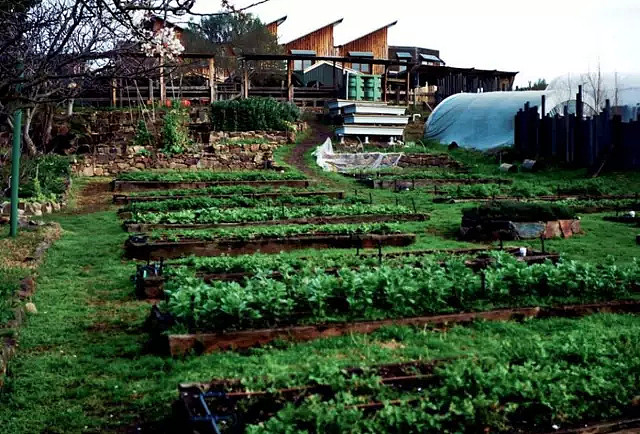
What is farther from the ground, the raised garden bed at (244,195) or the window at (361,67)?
the window at (361,67)

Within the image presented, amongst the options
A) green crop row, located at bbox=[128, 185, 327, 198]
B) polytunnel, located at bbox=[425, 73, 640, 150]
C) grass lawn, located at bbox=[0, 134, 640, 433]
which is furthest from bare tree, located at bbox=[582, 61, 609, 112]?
grass lawn, located at bbox=[0, 134, 640, 433]

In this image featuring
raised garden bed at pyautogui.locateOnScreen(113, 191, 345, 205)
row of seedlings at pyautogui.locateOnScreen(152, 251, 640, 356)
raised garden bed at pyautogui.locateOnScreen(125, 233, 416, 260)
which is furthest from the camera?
raised garden bed at pyautogui.locateOnScreen(113, 191, 345, 205)

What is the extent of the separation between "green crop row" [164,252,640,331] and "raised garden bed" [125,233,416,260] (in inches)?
94.7

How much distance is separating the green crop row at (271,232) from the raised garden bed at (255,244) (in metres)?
0.14

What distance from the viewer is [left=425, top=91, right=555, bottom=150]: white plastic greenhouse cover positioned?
28.4m

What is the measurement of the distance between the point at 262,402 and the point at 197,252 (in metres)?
6.09

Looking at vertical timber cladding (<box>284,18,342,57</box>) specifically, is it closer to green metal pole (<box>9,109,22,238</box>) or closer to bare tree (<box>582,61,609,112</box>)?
bare tree (<box>582,61,609,112</box>)

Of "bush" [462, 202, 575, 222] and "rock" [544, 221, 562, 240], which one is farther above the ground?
"bush" [462, 202, 575, 222]

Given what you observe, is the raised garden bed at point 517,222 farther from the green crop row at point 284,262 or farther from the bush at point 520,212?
the green crop row at point 284,262

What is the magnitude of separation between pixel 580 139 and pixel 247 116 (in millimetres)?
12354

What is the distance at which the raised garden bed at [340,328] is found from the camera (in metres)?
5.75

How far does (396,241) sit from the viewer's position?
433 inches

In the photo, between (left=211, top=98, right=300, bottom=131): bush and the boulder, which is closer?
the boulder

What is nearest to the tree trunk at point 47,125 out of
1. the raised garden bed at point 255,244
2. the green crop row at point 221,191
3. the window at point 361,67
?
the green crop row at point 221,191
